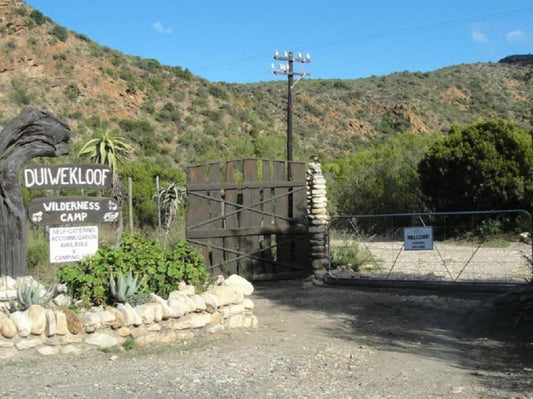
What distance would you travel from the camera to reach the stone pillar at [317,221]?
48.1ft

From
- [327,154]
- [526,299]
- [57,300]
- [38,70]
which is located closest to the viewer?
[57,300]

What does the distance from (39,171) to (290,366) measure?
5.35 meters

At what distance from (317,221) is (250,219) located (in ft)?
5.21

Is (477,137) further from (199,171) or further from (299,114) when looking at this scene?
(299,114)

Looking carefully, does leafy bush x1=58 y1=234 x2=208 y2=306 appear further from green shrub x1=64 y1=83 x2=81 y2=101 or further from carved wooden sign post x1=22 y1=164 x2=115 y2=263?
green shrub x1=64 y1=83 x2=81 y2=101

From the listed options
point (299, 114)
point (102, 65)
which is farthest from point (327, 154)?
point (102, 65)

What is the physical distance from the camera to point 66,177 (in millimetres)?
10195

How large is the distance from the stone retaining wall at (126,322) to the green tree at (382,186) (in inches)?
750

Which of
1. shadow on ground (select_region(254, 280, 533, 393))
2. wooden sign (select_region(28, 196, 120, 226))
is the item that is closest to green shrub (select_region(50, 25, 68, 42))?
shadow on ground (select_region(254, 280, 533, 393))

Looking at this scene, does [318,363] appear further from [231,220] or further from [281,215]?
[281,215]

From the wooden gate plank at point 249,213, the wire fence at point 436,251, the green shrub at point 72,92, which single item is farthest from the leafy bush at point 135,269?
the green shrub at point 72,92

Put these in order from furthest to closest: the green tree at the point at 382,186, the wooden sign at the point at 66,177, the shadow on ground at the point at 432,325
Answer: the green tree at the point at 382,186 < the wooden sign at the point at 66,177 < the shadow on ground at the point at 432,325

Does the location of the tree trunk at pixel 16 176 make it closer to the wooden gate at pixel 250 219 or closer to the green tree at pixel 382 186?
the wooden gate at pixel 250 219

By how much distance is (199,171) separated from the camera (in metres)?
14.0
